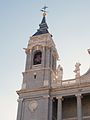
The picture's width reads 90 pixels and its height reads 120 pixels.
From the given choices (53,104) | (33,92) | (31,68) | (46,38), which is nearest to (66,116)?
(53,104)

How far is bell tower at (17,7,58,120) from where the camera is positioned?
31.1m

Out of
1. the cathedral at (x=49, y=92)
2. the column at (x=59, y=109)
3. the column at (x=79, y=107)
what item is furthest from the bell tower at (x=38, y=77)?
the column at (x=79, y=107)

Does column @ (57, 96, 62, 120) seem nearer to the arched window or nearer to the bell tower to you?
the bell tower

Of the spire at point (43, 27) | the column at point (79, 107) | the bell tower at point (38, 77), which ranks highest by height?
the spire at point (43, 27)

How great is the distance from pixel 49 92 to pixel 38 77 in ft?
8.49

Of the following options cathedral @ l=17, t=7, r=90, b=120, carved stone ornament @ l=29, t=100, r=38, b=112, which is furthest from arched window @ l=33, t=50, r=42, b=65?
carved stone ornament @ l=29, t=100, r=38, b=112

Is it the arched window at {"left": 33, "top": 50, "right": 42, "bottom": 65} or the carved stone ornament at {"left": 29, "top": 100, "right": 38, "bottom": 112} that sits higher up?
the arched window at {"left": 33, "top": 50, "right": 42, "bottom": 65}

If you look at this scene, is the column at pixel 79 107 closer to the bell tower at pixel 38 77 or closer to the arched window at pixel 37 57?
the bell tower at pixel 38 77

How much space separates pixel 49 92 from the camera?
3186 cm

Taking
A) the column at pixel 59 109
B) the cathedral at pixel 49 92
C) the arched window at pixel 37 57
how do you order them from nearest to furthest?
the column at pixel 59 109, the cathedral at pixel 49 92, the arched window at pixel 37 57

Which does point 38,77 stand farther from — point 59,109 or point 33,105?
point 59,109

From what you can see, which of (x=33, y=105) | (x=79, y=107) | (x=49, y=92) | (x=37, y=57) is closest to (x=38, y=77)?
(x=49, y=92)

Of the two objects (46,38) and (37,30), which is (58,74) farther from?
(37,30)

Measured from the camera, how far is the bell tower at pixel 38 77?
31.1m
